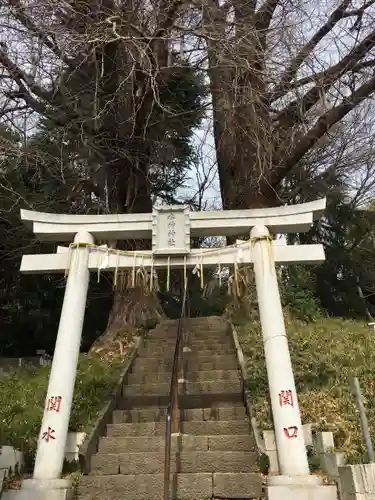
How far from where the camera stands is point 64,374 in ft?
18.9

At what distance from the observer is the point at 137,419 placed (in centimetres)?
697

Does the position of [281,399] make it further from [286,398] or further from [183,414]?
[183,414]

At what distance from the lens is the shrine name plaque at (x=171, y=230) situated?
6.43 meters

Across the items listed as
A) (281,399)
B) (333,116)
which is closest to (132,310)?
(333,116)

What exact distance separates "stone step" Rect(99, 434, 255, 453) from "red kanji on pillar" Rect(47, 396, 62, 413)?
0.93 meters

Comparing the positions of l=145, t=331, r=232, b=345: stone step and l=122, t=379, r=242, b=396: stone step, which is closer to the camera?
l=122, t=379, r=242, b=396: stone step

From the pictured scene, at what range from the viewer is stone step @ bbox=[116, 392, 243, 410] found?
7281mm

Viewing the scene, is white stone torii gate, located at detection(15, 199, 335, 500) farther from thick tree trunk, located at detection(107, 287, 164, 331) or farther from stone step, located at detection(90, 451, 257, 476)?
thick tree trunk, located at detection(107, 287, 164, 331)

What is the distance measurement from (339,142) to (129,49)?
6837 mm

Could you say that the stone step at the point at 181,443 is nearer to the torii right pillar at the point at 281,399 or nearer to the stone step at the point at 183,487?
the stone step at the point at 183,487

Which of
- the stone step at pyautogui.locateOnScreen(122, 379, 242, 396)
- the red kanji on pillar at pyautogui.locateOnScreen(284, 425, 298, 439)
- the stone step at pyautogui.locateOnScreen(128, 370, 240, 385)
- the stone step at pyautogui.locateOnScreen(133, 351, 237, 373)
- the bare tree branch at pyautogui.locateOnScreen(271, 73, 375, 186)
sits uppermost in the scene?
the bare tree branch at pyautogui.locateOnScreen(271, 73, 375, 186)

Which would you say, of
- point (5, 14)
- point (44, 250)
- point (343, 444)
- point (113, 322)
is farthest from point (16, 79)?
point (343, 444)

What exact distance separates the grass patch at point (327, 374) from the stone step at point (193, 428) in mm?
309

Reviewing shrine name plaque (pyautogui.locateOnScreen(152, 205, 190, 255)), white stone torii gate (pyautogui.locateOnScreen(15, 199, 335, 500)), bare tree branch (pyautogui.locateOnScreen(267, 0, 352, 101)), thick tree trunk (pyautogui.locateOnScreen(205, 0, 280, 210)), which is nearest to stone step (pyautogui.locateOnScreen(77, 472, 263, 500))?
white stone torii gate (pyautogui.locateOnScreen(15, 199, 335, 500))
